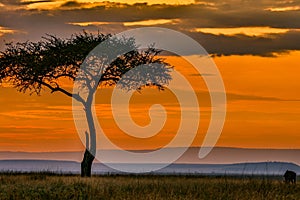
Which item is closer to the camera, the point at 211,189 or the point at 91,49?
the point at 211,189

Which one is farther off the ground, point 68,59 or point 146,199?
point 68,59

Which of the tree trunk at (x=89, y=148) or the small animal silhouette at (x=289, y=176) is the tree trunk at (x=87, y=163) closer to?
the tree trunk at (x=89, y=148)

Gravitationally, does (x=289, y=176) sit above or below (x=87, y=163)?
above

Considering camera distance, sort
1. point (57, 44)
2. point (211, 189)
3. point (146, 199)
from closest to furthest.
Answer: point (146, 199) → point (211, 189) → point (57, 44)

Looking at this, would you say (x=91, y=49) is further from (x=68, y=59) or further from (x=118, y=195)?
(x=118, y=195)

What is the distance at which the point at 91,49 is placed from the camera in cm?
4841

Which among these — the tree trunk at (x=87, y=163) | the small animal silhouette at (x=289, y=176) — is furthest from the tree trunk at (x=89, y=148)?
the small animal silhouette at (x=289, y=176)

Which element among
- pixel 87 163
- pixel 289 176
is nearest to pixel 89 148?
pixel 87 163

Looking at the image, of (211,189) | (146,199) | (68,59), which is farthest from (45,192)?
(68,59)

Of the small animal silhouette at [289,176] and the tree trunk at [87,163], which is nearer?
the small animal silhouette at [289,176]

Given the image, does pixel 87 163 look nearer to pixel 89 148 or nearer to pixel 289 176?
pixel 89 148

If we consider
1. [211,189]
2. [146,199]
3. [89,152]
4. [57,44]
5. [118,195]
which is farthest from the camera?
[57,44]

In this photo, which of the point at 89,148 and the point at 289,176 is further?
the point at 89,148

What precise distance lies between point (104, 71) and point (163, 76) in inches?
174
